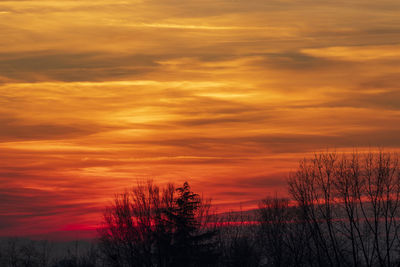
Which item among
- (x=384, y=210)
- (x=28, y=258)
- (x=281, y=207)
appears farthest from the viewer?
(x=28, y=258)

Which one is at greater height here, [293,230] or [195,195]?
[195,195]

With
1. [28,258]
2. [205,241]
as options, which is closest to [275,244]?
[205,241]

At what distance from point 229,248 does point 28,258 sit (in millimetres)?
39560

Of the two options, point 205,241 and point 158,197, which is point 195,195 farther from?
point 158,197

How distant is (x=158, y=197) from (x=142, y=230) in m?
3.69

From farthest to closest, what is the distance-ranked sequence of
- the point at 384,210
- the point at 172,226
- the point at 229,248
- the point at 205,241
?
the point at 229,248 → the point at 205,241 → the point at 172,226 → the point at 384,210

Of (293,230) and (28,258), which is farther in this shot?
(28,258)

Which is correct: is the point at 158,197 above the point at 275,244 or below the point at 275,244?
above

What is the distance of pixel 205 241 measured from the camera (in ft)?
248

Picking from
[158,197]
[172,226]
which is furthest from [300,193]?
[172,226]

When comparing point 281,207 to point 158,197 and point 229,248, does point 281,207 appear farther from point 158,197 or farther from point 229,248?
point 158,197

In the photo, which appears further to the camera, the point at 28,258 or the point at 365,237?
the point at 28,258

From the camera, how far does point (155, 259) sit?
211 ft

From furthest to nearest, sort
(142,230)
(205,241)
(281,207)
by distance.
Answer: (281,207) → (205,241) → (142,230)
